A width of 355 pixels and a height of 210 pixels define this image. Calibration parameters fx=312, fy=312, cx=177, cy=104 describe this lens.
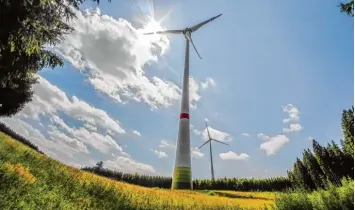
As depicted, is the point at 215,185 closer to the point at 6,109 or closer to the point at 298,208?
the point at 6,109

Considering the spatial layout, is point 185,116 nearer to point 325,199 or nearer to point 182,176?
point 182,176

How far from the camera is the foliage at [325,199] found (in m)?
9.69

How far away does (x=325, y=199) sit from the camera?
33.2 feet

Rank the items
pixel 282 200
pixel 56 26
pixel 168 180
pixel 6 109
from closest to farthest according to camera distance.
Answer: pixel 282 200 → pixel 56 26 → pixel 6 109 → pixel 168 180

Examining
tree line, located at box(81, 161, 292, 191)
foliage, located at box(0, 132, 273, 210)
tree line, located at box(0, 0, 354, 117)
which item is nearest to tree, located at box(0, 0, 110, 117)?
tree line, located at box(0, 0, 354, 117)

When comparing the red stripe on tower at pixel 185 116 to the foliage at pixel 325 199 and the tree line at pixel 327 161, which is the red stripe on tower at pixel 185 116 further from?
the foliage at pixel 325 199

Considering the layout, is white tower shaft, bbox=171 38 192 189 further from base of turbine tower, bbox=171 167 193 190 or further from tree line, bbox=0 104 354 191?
tree line, bbox=0 104 354 191

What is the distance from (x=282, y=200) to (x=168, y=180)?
3289 inches

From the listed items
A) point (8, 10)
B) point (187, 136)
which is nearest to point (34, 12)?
point (8, 10)

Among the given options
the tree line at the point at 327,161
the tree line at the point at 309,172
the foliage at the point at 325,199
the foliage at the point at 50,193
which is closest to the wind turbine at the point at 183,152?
the tree line at the point at 309,172

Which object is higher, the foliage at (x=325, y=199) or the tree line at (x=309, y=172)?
the tree line at (x=309, y=172)

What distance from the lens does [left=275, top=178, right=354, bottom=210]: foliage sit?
9688 mm

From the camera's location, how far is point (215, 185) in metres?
85.8

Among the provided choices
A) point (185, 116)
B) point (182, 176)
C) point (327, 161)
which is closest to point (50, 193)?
point (182, 176)
